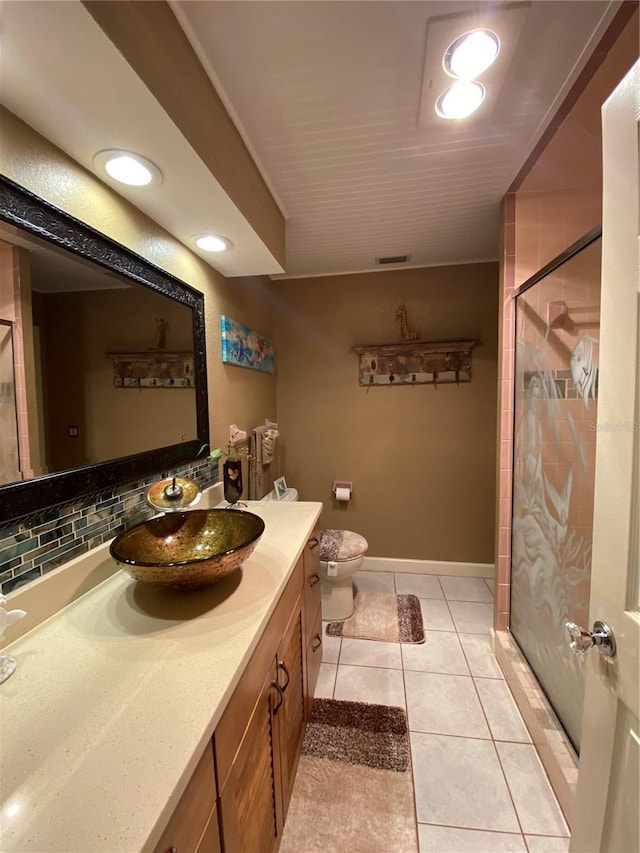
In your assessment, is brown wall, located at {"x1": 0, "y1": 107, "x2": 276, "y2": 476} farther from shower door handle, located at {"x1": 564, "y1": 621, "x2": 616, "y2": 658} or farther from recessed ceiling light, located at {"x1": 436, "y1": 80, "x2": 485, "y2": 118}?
shower door handle, located at {"x1": 564, "y1": 621, "x2": 616, "y2": 658}

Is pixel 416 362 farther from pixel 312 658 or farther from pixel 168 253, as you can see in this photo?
pixel 312 658

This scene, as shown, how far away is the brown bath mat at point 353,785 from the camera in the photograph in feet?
3.53

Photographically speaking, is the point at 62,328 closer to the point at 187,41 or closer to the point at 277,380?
the point at 187,41

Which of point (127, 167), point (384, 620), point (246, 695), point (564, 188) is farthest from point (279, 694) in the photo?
point (564, 188)

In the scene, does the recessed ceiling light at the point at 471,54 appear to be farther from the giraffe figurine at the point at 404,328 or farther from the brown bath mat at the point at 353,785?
the brown bath mat at the point at 353,785

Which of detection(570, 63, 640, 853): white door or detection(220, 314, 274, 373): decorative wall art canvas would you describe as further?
detection(220, 314, 274, 373): decorative wall art canvas

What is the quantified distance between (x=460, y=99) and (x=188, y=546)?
175 cm

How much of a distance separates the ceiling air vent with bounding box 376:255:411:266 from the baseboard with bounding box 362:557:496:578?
2.32 m

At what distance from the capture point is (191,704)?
583 millimetres

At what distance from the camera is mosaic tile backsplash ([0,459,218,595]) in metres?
0.77

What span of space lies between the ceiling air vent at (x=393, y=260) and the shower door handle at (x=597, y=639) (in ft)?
7.57

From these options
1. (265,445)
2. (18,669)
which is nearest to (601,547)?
(18,669)

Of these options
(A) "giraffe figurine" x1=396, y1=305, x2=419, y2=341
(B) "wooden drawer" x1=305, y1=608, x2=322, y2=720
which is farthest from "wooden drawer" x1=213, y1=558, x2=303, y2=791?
(A) "giraffe figurine" x1=396, y1=305, x2=419, y2=341

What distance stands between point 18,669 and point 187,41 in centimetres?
157
